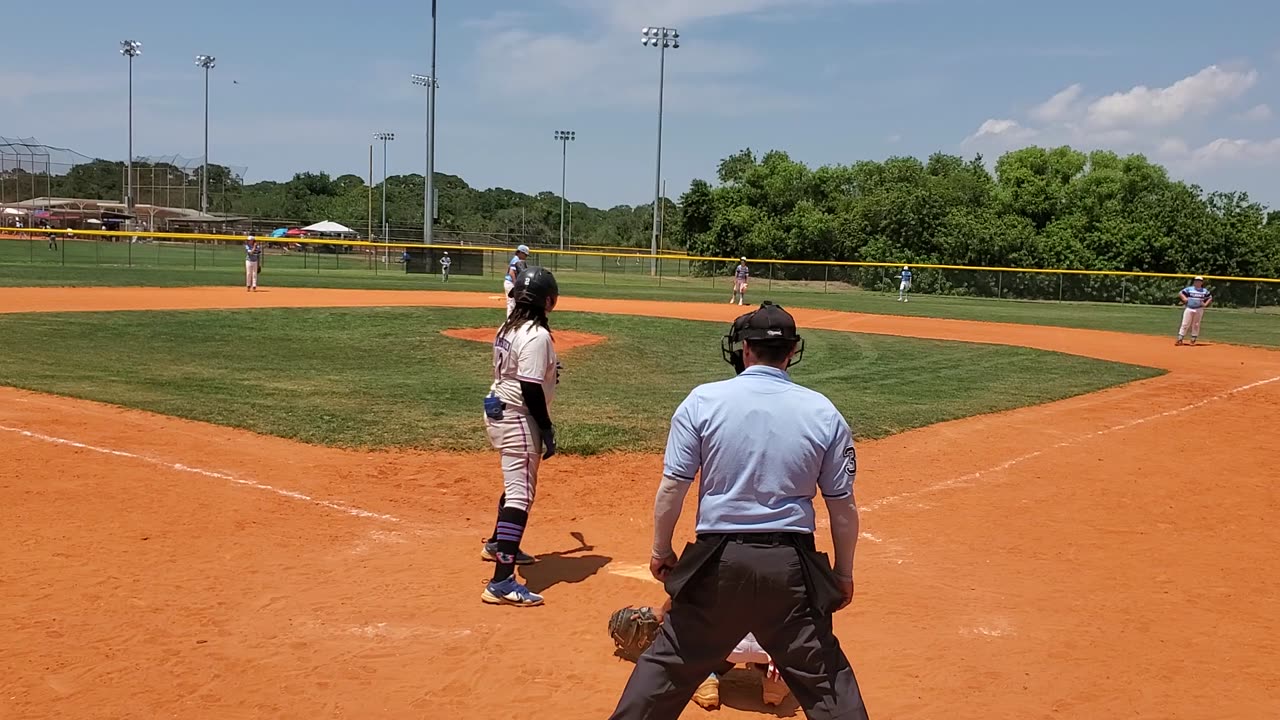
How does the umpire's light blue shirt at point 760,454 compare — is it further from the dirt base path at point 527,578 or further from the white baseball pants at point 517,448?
the white baseball pants at point 517,448

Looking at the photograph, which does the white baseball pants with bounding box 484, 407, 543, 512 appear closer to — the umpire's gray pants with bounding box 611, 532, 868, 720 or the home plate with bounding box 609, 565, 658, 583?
the home plate with bounding box 609, 565, 658, 583

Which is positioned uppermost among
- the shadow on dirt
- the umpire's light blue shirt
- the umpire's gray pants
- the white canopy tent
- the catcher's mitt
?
the white canopy tent

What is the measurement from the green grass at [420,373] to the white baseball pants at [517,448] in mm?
4372

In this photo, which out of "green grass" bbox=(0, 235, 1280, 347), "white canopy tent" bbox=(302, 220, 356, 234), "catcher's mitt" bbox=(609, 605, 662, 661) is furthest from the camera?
"white canopy tent" bbox=(302, 220, 356, 234)

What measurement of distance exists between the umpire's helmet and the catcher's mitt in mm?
2012

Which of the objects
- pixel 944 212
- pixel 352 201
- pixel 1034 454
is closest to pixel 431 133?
pixel 944 212

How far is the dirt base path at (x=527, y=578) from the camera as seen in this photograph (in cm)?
485

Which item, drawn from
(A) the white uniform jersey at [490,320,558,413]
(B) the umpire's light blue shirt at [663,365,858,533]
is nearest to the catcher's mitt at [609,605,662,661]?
(A) the white uniform jersey at [490,320,558,413]

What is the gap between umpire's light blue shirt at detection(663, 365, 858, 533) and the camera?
3449 millimetres

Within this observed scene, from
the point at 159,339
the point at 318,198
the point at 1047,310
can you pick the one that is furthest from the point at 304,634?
the point at 318,198

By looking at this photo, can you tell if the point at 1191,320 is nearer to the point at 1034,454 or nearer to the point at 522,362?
the point at 1034,454

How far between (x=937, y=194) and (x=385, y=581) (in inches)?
2635

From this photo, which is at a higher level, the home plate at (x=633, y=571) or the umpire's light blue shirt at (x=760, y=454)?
the umpire's light blue shirt at (x=760, y=454)

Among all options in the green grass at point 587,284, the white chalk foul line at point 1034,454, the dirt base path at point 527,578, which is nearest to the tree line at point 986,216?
the green grass at point 587,284
